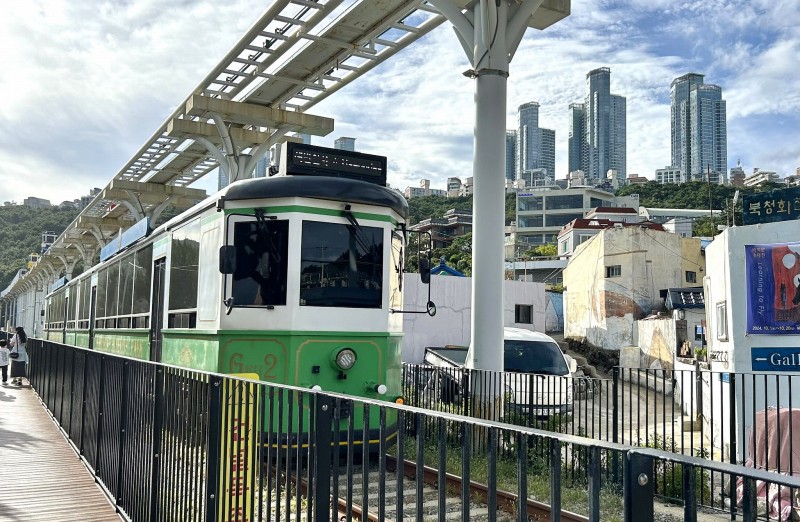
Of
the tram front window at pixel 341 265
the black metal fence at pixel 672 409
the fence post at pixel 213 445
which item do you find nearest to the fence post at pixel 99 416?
the tram front window at pixel 341 265

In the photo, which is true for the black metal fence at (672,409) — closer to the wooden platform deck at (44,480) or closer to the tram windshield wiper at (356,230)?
the tram windshield wiper at (356,230)

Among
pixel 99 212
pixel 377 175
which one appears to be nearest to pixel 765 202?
pixel 377 175

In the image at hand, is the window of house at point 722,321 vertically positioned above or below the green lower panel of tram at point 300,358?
above

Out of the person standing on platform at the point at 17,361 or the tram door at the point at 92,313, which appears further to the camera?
the person standing on platform at the point at 17,361

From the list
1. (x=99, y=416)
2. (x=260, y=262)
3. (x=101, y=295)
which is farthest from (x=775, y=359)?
(x=101, y=295)

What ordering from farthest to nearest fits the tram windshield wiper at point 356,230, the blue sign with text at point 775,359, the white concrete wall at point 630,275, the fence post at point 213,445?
the white concrete wall at point 630,275 → the blue sign with text at point 775,359 → the tram windshield wiper at point 356,230 → the fence post at point 213,445

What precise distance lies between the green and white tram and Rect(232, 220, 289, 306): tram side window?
0.04 feet

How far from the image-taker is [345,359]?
26.0 feet

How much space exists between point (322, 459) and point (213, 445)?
1.37m

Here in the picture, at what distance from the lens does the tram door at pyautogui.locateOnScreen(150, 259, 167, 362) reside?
10.2 m

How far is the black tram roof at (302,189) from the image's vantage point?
7.86 metres

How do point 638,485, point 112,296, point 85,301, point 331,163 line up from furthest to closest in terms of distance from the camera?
point 85,301 < point 112,296 < point 331,163 < point 638,485

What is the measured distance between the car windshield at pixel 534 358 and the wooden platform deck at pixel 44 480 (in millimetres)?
9171

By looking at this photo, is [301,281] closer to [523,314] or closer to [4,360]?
[4,360]
